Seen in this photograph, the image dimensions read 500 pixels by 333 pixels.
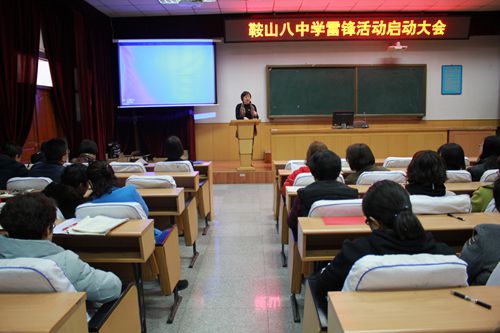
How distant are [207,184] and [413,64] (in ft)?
19.7

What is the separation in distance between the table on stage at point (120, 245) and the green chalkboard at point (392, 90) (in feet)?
23.3

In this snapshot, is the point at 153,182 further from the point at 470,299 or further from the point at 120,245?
the point at 470,299

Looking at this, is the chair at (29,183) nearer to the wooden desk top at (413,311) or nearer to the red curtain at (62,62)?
the wooden desk top at (413,311)

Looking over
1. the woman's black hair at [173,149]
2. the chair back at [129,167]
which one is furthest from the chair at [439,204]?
the chair back at [129,167]

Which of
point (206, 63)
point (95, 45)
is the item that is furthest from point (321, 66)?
point (95, 45)

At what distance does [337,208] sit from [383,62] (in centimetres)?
709

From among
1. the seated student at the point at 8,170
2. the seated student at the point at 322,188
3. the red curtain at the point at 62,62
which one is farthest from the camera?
the red curtain at the point at 62,62

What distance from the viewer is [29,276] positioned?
132 cm

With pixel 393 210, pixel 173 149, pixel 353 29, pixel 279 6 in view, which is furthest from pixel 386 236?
pixel 353 29

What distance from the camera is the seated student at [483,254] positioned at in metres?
1.55

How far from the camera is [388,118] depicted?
857 centimetres

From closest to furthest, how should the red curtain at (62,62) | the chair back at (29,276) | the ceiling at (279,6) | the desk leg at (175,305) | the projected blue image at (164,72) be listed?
the chair back at (29,276) → the desk leg at (175,305) → the red curtain at (62,62) → the ceiling at (279,6) → the projected blue image at (164,72)

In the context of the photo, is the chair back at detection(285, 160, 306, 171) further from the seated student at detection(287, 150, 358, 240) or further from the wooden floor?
the wooden floor

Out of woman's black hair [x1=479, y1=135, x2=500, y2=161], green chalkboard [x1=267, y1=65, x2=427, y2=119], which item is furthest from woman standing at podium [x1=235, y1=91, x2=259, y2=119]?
woman's black hair [x1=479, y1=135, x2=500, y2=161]
